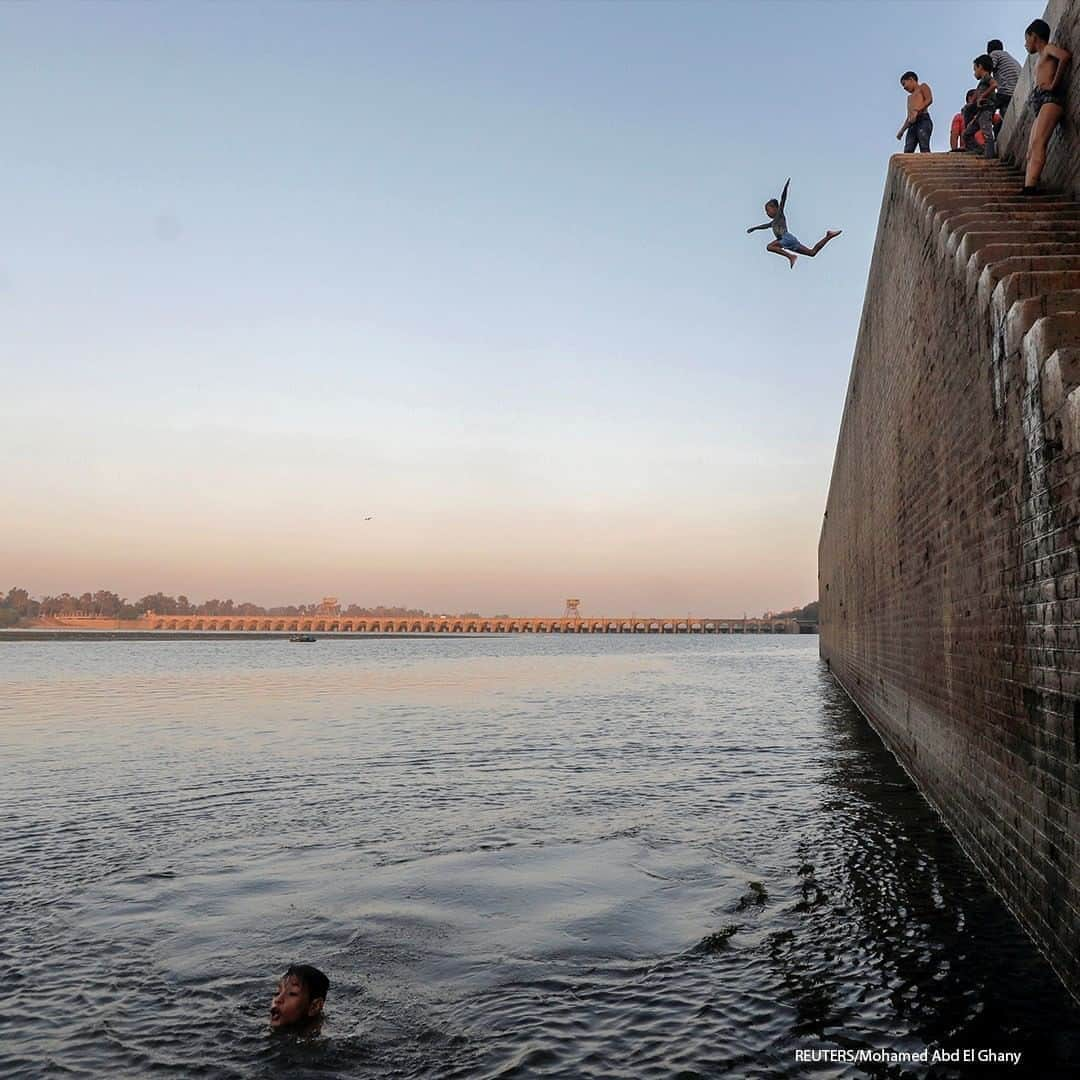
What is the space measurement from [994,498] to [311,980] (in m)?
5.68

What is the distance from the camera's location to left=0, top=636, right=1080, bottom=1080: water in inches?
208

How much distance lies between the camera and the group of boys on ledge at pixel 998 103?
7.91 metres

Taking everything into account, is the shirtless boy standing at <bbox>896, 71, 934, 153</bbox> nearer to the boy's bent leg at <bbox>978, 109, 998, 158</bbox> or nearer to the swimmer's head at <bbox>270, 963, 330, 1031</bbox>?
the boy's bent leg at <bbox>978, 109, 998, 158</bbox>

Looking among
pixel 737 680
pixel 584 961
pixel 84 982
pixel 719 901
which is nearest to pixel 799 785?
pixel 719 901

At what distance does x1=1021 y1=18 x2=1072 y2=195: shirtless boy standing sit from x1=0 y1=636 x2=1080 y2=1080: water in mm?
6448

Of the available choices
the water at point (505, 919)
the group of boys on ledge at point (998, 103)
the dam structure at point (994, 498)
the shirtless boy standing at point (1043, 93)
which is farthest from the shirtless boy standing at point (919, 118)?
the water at point (505, 919)

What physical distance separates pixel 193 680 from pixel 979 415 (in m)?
41.1

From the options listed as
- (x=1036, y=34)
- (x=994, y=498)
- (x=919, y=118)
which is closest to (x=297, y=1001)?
(x=994, y=498)

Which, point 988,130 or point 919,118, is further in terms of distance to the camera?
point 919,118

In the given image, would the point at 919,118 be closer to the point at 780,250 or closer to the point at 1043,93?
the point at 780,250

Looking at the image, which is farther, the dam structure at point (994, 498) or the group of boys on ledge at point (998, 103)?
the group of boys on ledge at point (998, 103)

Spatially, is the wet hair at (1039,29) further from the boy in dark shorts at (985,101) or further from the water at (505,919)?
the water at (505,919)

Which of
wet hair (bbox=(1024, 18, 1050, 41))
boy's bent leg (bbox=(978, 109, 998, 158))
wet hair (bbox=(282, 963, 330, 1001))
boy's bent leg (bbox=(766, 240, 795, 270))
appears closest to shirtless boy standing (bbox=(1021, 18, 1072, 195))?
wet hair (bbox=(1024, 18, 1050, 41))

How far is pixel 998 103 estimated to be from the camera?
11.7 meters
